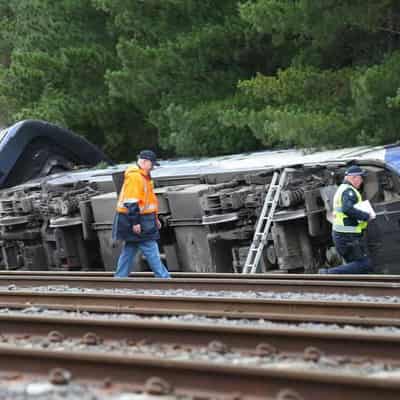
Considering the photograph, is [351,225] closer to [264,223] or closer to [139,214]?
[264,223]

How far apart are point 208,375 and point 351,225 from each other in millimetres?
5909

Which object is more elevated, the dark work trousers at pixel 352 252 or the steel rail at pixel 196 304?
the steel rail at pixel 196 304

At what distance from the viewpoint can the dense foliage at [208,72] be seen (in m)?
A: 15.8

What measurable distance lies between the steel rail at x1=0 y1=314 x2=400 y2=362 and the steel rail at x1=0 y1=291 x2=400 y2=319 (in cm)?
103

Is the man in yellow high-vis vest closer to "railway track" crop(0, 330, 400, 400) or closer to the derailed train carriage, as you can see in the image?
the derailed train carriage

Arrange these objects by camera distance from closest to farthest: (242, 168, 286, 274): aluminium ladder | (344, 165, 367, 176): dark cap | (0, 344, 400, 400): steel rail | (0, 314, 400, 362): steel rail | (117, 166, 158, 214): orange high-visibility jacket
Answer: (0, 344, 400, 400): steel rail → (0, 314, 400, 362): steel rail → (117, 166, 158, 214): orange high-visibility jacket → (344, 165, 367, 176): dark cap → (242, 168, 286, 274): aluminium ladder

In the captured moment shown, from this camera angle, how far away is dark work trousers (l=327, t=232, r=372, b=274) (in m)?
10.7

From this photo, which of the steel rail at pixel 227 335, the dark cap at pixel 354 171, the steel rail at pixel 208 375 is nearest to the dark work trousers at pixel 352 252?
the dark cap at pixel 354 171

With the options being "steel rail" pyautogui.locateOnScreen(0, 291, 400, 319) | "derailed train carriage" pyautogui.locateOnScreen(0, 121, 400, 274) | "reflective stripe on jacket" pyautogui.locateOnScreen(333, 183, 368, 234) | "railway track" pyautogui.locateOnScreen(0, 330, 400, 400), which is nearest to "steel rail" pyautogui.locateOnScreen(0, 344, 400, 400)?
"railway track" pyautogui.locateOnScreen(0, 330, 400, 400)

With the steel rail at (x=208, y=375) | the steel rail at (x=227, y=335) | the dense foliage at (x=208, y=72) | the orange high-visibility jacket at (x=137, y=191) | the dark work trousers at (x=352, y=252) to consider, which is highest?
the dense foliage at (x=208, y=72)

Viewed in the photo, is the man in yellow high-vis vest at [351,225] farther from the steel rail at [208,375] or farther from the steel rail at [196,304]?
the steel rail at [208,375]

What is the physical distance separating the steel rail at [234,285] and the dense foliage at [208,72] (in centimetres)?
577

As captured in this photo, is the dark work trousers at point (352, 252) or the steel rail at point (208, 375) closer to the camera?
the steel rail at point (208, 375)

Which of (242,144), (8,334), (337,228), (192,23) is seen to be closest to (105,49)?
(192,23)
